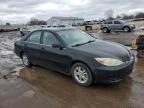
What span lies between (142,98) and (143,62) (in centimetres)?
352

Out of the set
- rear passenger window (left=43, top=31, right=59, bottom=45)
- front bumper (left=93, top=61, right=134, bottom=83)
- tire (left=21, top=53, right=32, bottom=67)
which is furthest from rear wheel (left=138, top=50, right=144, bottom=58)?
tire (left=21, top=53, right=32, bottom=67)

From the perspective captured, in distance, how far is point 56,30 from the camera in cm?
651

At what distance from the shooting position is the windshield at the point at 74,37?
6074mm

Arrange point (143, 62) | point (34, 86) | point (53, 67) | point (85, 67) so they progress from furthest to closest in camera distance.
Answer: point (143, 62)
point (53, 67)
point (34, 86)
point (85, 67)

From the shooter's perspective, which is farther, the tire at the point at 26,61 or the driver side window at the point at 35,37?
the tire at the point at 26,61

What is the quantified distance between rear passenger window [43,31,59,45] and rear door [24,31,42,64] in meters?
0.26

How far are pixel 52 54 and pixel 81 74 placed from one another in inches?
47.8

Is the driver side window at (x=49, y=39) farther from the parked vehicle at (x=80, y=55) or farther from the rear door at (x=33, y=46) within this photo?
the rear door at (x=33, y=46)

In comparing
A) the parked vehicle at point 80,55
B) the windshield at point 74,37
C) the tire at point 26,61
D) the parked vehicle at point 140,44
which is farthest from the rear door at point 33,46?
the parked vehicle at point 140,44

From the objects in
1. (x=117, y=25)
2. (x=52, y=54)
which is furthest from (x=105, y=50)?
(x=117, y=25)

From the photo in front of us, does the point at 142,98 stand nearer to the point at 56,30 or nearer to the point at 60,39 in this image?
the point at 60,39

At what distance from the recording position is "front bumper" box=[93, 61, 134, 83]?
4.98m

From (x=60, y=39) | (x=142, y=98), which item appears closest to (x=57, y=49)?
(x=60, y=39)

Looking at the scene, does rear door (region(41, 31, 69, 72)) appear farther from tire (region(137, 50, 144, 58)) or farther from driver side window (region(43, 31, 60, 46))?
tire (region(137, 50, 144, 58))
